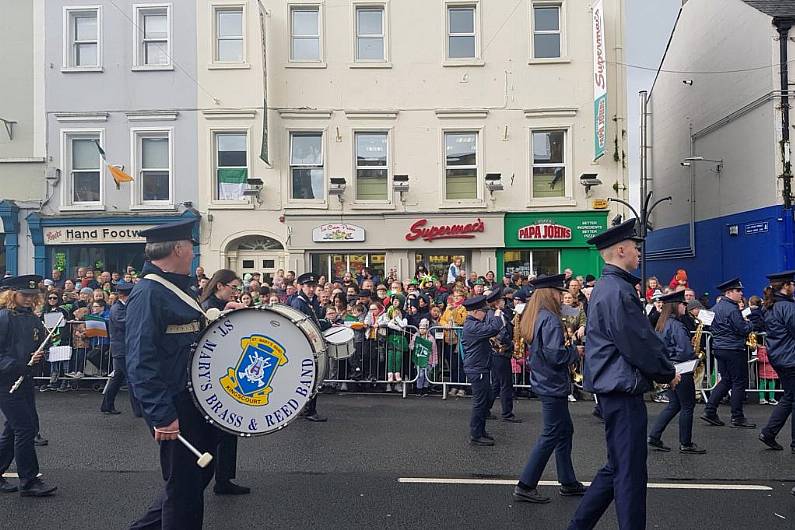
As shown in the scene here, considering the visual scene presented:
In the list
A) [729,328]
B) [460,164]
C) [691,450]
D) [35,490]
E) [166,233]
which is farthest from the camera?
[460,164]

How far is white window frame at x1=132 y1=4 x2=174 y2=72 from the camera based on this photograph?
19672 mm

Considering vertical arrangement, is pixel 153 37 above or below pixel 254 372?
above

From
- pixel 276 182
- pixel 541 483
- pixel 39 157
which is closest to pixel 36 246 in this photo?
pixel 39 157

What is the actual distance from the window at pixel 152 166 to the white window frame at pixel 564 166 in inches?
385

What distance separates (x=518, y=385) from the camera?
1170 cm

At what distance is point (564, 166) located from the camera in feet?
64.1

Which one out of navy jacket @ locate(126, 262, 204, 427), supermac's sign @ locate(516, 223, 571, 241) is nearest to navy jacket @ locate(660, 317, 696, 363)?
navy jacket @ locate(126, 262, 204, 427)

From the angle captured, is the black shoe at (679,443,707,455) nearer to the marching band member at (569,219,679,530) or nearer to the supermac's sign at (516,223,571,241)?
the marching band member at (569,219,679,530)

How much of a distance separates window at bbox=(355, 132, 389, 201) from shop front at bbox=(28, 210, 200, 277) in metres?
4.54

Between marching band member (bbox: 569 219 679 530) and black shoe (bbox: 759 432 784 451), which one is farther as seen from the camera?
black shoe (bbox: 759 432 784 451)

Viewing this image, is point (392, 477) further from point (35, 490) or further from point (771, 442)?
point (771, 442)

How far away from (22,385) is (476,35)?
16028 millimetres

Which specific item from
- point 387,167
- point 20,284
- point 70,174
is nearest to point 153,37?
point 70,174

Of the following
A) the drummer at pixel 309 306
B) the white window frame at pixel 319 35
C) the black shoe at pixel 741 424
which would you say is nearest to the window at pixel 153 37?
the white window frame at pixel 319 35
